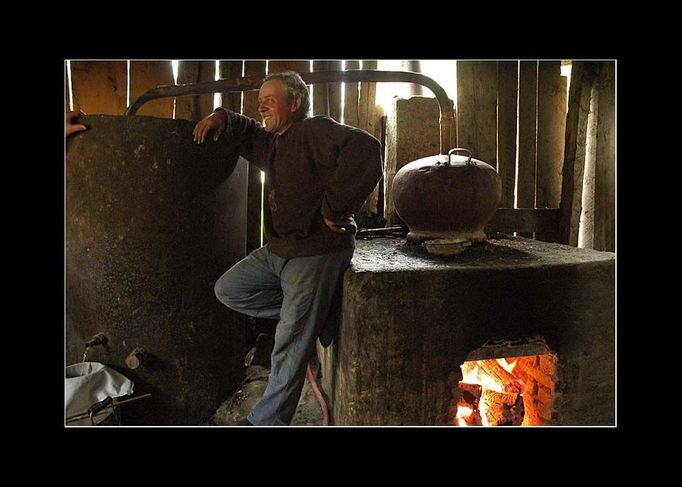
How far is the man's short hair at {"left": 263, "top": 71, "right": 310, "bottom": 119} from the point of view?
204cm

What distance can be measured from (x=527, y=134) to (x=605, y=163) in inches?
28.2

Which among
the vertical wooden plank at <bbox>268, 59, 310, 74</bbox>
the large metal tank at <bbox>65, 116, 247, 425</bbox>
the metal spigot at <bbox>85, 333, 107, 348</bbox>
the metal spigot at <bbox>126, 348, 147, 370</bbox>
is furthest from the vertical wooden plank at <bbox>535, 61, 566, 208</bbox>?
the metal spigot at <bbox>85, 333, 107, 348</bbox>

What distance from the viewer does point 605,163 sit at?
372 cm

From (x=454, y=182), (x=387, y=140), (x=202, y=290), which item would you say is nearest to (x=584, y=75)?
(x=387, y=140)

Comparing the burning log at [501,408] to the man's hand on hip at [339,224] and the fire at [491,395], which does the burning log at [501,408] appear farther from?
the man's hand on hip at [339,224]

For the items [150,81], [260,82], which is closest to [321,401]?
[260,82]

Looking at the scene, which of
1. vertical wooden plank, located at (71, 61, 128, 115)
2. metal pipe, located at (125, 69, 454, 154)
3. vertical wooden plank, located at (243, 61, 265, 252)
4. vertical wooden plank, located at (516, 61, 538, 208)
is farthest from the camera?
vertical wooden plank, located at (516, 61, 538, 208)

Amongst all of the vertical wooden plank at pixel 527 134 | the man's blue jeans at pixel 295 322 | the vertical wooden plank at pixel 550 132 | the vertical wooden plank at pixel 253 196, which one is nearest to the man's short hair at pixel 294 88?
the man's blue jeans at pixel 295 322

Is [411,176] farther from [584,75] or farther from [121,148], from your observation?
[584,75]

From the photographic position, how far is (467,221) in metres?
2.59

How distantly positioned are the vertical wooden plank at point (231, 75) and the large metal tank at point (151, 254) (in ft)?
4.02

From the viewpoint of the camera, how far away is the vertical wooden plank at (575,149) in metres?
3.68

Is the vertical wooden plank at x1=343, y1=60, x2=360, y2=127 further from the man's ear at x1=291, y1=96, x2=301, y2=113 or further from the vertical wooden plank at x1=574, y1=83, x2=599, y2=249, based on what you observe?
the vertical wooden plank at x1=574, y1=83, x2=599, y2=249

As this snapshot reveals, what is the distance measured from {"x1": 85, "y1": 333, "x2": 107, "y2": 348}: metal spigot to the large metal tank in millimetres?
21
